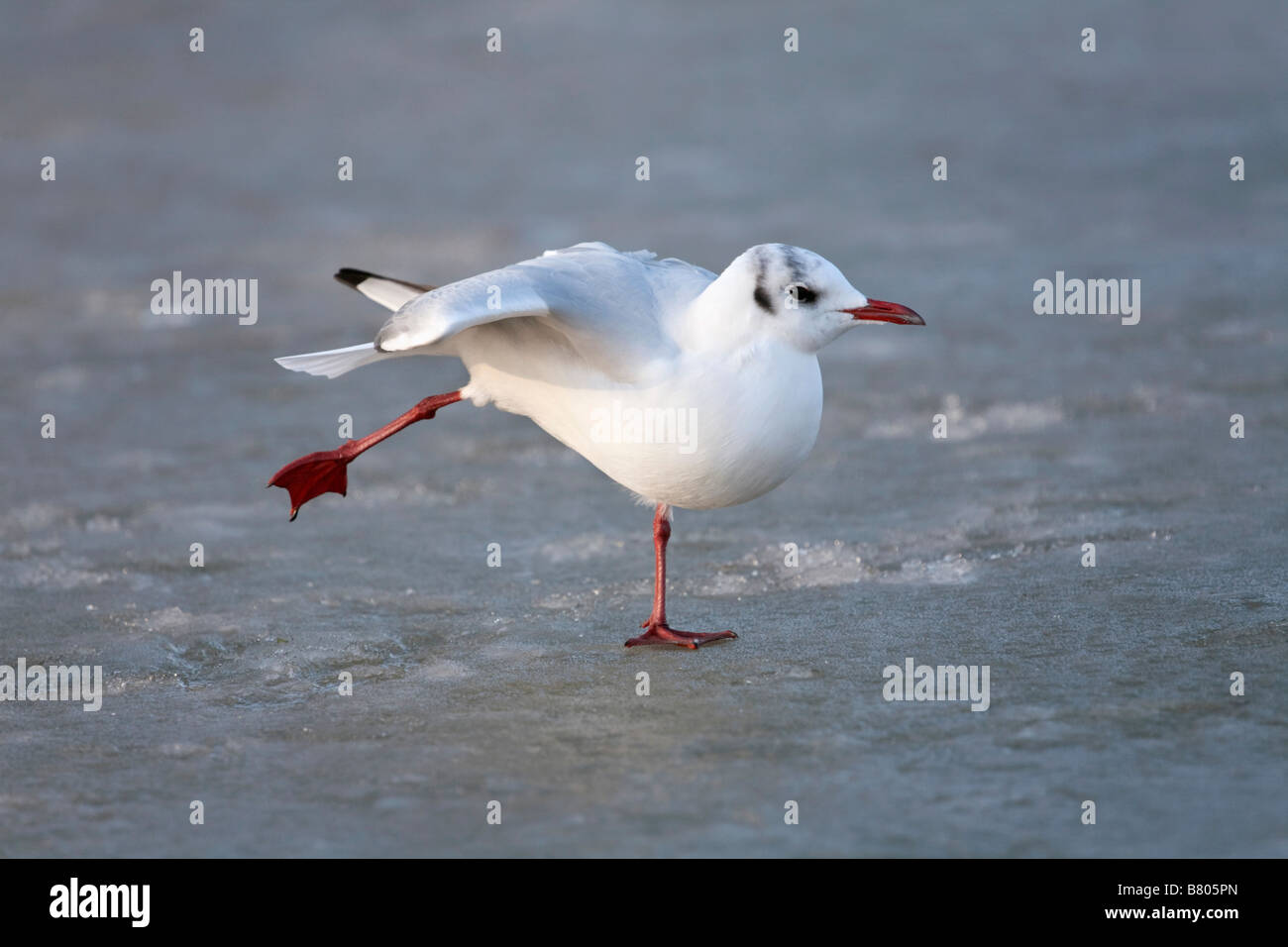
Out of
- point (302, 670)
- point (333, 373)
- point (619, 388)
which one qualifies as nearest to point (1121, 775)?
point (619, 388)

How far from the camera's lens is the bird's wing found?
454 cm

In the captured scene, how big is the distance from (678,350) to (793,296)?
394mm

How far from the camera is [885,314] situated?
461cm

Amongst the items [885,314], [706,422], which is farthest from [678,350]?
[885,314]

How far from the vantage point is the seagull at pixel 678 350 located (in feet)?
15.3

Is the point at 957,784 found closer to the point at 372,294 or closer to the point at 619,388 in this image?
the point at 619,388

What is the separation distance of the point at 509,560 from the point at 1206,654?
9.36 ft

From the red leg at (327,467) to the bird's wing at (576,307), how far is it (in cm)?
69

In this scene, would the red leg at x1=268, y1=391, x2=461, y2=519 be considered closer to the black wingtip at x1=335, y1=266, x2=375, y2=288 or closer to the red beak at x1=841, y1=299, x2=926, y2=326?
the black wingtip at x1=335, y1=266, x2=375, y2=288

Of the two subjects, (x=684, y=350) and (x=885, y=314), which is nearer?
(x=885, y=314)

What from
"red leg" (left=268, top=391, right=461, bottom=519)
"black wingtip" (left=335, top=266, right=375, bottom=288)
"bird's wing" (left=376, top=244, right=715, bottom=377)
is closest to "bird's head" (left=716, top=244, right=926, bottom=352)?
"bird's wing" (left=376, top=244, right=715, bottom=377)

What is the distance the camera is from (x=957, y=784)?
3.82 m

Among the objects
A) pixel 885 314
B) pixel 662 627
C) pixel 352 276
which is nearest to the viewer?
pixel 885 314

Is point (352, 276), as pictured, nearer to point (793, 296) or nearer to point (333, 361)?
point (333, 361)
